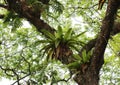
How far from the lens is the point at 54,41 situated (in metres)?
7.80

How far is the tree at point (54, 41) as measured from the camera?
273 inches

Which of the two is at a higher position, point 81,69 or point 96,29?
point 96,29

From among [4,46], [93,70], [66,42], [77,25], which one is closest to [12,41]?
[4,46]

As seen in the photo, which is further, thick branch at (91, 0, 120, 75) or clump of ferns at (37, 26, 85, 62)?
clump of ferns at (37, 26, 85, 62)

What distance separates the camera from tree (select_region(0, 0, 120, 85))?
6.92 metres

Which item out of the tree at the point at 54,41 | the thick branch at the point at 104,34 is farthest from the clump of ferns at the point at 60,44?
the thick branch at the point at 104,34

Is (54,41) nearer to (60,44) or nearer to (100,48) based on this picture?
(60,44)

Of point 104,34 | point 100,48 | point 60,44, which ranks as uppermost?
point 60,44

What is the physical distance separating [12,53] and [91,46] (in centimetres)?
455

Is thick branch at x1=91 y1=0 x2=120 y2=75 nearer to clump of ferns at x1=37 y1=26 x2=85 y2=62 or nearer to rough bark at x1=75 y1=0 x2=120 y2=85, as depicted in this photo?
rough bark at x1=75 y1=0 x2=120 y2=85

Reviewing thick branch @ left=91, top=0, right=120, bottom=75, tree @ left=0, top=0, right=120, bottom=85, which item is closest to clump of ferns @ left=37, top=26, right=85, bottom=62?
tree @ left=0, top=0, right=120, bottom=85

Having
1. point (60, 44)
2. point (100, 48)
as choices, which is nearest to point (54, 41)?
point (60, 44)

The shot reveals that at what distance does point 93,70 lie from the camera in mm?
6996

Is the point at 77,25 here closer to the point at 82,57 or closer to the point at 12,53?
the point at 12,53
